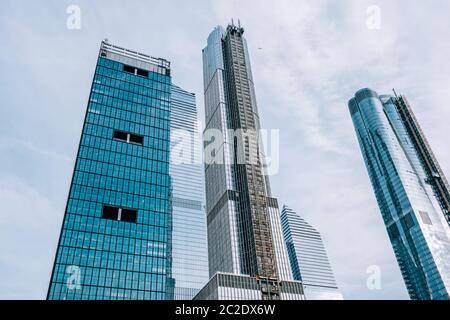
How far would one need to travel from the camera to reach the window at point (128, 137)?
145m

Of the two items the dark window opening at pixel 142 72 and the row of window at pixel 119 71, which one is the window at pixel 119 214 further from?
the dark window opening at pixel 142 72

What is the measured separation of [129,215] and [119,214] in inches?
131

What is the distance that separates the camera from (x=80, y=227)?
122125mm

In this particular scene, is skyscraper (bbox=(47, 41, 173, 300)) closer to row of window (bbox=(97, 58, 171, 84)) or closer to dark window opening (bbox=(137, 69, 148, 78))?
row of window (bbox=(97, 58, 171, 84))

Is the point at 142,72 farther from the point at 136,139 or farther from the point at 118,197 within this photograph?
the point at 118,197

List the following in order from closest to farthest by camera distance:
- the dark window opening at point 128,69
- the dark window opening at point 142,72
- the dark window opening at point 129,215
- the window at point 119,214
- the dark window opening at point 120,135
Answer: the window at point 119,214
the dark window opening at point 129,215
the dark window opening at point 120,135
the dark window opening at point 128,69
the dark window opening at point 142,72

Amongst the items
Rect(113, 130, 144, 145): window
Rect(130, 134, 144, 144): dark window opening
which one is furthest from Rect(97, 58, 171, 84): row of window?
Rect(130, 134, 144, 144): dark window opening

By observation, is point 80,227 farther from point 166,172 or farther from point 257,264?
point 257,264

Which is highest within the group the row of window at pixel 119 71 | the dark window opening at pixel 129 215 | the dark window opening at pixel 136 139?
the row of window at pixel 119 71

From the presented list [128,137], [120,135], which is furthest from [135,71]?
[128,137]

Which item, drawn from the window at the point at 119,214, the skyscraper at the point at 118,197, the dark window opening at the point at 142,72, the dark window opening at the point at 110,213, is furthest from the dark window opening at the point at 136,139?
the dark window opening at the point at 142,72

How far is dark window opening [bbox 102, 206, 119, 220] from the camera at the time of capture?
127 meters
